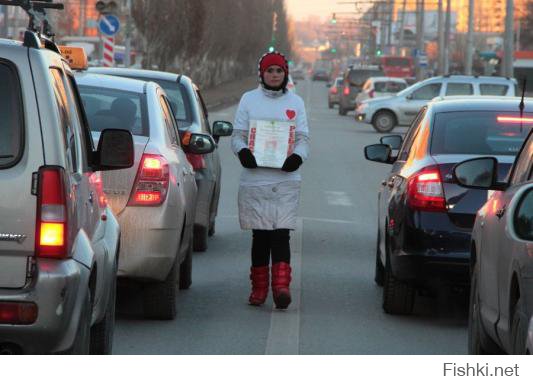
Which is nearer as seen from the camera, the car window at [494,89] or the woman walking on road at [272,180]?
the woman walking on road at [272,180]

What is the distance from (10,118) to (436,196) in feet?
13.6

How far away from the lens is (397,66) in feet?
319

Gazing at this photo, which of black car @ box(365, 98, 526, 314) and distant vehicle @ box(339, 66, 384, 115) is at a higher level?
black car @ box(365, 98, 526, 314)

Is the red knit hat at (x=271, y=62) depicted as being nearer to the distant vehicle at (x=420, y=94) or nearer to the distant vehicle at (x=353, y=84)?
the distant vehicle at (x=420, y=94)

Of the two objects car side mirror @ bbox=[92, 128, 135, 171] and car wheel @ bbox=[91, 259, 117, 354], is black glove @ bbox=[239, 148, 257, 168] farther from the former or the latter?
car side mirror @ bbox=[92, 128, 135, 171]

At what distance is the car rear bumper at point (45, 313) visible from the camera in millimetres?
5711

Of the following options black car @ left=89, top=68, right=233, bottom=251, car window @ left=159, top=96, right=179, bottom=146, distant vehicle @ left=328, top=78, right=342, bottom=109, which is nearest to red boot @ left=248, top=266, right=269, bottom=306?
car window @ left=159, top=96, right=179, bottom=146

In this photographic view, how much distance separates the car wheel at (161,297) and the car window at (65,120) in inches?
119

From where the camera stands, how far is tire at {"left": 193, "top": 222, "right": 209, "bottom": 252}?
13.3 m

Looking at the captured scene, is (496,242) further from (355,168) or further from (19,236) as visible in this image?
(355,168)

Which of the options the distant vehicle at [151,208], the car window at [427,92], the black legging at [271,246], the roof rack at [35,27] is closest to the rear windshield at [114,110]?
the distant vehicle at [151,208]

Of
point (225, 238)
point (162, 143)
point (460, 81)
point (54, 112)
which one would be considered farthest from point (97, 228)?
point (460, 81)

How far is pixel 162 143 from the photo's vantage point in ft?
32.1

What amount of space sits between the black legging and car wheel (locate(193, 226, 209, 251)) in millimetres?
2780
